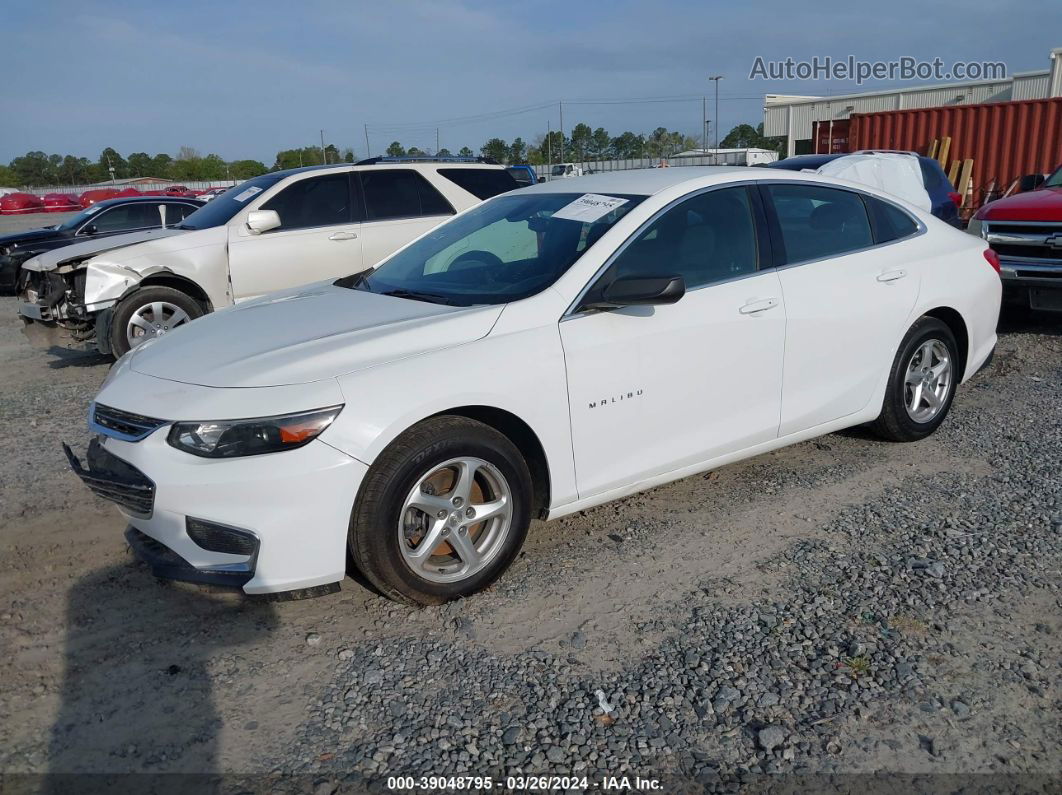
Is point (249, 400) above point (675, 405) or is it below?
above

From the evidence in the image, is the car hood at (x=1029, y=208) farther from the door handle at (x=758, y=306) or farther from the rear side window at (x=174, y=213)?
the rear side window at (x=174, y=213)

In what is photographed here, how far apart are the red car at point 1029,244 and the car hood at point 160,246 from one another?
7226 mm

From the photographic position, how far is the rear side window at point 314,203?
319 inches

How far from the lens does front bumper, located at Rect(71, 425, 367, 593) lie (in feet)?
9.86

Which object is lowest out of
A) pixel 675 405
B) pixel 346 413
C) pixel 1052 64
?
pixel 675 405

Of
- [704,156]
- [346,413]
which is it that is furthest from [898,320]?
[704,156]

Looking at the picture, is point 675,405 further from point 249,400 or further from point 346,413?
point 249,400

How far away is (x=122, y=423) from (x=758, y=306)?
2.87 m

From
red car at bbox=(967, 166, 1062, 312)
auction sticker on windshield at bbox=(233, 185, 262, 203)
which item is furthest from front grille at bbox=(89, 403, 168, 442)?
red car at bbox=(967, 166, 1062, 312)

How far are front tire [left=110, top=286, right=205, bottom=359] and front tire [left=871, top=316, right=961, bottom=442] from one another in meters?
5.84

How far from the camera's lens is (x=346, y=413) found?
10.1 feet

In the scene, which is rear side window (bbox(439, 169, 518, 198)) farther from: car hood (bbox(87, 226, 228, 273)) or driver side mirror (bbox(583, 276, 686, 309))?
driver side mirror (bbox(583, 276, 686, 309))

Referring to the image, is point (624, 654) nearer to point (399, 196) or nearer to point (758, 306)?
point (758, 306)

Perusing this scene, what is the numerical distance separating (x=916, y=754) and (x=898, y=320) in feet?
9.14
